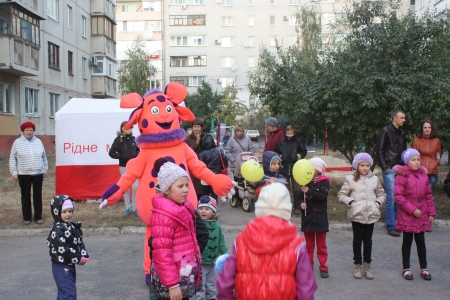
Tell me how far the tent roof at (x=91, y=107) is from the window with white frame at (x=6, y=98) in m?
14.0

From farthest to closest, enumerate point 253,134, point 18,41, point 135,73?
point 253,134 → point 135,73 → point 18,41

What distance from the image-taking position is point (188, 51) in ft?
179

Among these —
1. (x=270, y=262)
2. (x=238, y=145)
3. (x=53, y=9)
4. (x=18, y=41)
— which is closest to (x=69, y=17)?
(x=53, y=9)

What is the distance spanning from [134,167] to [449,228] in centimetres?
621

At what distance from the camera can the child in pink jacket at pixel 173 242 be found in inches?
133

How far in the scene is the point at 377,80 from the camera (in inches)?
388

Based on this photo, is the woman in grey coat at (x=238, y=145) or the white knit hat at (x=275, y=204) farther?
the woman in grey coat at (x=238, y=145)

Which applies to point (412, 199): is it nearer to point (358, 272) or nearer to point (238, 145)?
point (358, 272)

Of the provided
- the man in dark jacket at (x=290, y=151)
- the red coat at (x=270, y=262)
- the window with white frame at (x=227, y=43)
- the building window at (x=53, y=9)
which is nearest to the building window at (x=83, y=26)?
the building window at (x=53, y=9)

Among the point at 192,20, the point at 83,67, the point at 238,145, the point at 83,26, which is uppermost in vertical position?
the point at 192,20

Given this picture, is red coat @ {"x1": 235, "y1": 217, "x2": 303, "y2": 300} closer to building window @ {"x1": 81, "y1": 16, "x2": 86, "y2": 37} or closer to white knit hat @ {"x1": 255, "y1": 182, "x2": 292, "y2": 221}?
white knit hat @ {"x1": 255, "y1": 182, "x2": 292, "y2": 221}

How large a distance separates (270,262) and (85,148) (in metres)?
8.52

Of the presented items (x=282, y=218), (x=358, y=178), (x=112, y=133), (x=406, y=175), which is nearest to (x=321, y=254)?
(x=358, y=178)

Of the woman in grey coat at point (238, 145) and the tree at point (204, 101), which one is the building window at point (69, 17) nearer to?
the tree at point (204, 101)
